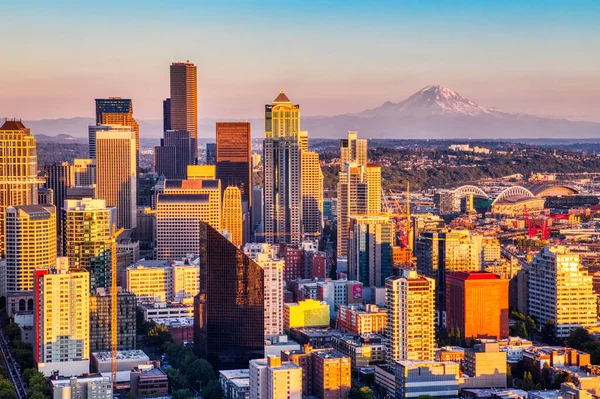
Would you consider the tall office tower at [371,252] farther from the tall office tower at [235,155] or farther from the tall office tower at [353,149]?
the tall office tower at [353,149]

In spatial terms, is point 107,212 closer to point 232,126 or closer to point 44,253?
point 44,253

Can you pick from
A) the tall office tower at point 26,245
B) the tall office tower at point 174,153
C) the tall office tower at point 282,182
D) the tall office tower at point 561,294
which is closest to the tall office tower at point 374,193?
the tall office tower at point 282,182

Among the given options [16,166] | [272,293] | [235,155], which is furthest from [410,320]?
[235,155]

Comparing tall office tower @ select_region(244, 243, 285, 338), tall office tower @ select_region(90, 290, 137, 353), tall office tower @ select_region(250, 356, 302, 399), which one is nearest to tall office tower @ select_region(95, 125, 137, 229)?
tall office tower @ select_region(244, 243, 285, 338)

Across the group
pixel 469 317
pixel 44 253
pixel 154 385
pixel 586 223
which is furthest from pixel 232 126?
pixel 154 385

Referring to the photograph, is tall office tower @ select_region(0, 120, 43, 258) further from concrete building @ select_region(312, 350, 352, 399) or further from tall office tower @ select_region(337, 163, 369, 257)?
concrete building @ select_region(312, 350, 352, 399)

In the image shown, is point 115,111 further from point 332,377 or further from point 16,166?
point 332,377
